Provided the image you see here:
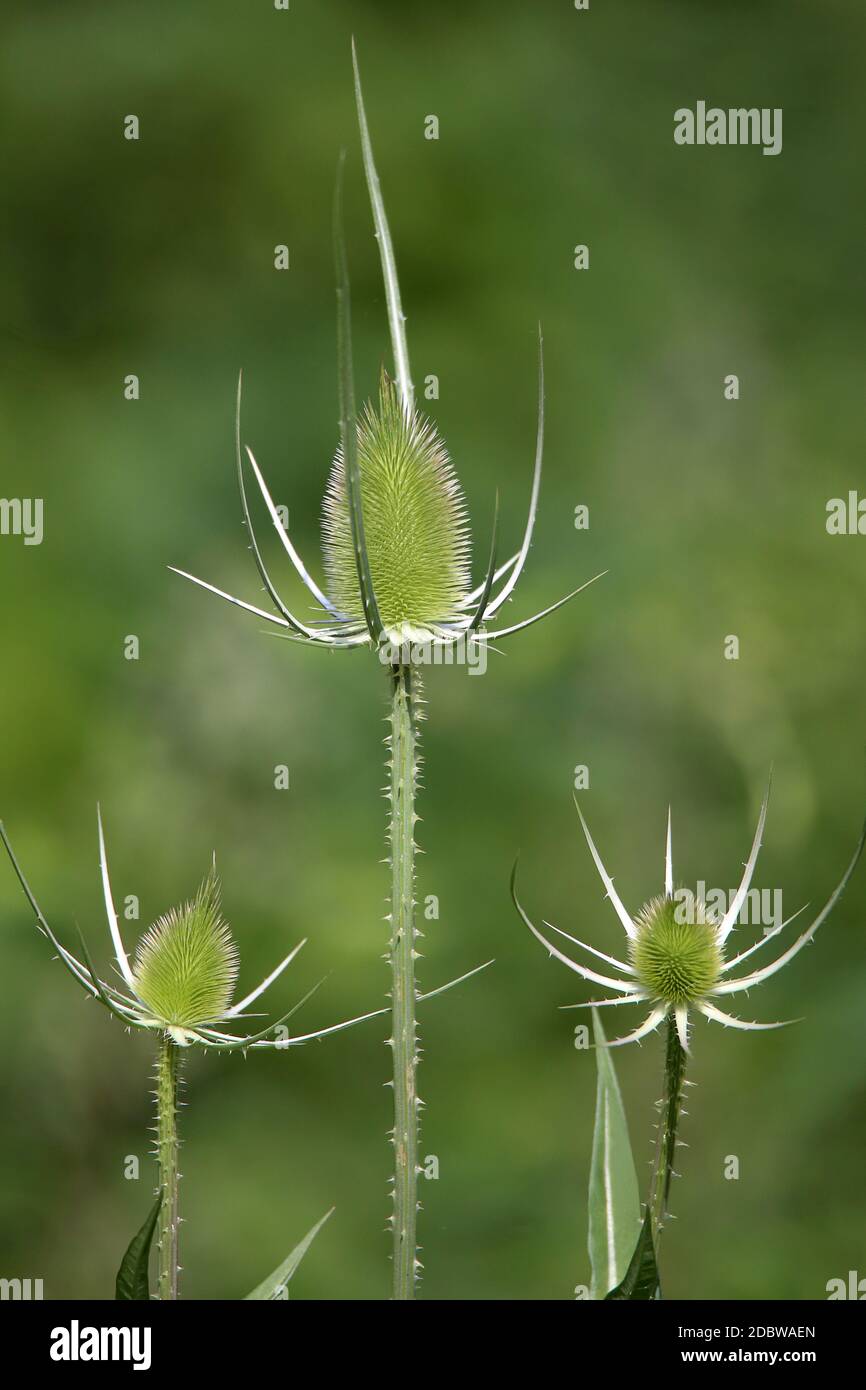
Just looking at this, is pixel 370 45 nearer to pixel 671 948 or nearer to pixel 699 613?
pixel 699 613

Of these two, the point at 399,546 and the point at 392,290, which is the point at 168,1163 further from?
the point at 392,290

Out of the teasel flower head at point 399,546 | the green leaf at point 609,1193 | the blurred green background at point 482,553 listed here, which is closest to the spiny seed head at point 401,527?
the teasel flower head at point 399,546

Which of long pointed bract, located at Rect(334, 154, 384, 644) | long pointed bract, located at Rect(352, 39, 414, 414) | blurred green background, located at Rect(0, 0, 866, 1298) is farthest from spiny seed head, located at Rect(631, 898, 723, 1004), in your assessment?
blurred green background, located at Rect(0, 0, 866, 1298)

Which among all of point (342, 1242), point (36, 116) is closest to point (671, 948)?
point (342, 1242)

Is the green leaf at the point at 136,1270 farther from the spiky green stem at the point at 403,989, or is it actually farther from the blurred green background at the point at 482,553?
the blurred green background at the point at 482,553

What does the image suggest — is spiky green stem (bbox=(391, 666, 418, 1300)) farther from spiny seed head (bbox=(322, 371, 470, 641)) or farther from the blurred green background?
the blurred green background

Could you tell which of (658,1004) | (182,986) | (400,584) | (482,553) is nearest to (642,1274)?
(658,1004)

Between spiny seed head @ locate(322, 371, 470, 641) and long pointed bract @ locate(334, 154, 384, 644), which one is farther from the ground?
spiny seed head @ locate(322, 371, 470, 641)
